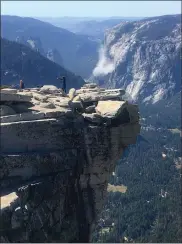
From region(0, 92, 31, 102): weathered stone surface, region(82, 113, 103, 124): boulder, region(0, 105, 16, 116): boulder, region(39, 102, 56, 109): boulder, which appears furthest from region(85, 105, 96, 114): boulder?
region(0, 105, 16, 116): boulder

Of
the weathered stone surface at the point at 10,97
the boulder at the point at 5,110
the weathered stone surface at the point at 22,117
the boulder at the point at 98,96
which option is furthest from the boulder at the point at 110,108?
the boulder at the point at 5,110

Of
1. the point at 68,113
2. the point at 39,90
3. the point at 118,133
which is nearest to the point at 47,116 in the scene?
the point at 68,113

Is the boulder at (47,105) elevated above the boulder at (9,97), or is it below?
below

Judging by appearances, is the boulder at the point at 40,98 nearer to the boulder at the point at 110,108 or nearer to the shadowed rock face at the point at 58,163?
the shadowed rock face at the point at 58,163

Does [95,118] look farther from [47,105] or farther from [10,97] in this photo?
[10,97]

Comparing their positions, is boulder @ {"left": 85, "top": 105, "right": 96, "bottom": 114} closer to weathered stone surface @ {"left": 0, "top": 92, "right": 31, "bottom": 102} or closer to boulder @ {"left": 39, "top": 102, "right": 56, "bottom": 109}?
boulder @ {"left": 39, "top": 102, "right": 56, "bottom": 109}

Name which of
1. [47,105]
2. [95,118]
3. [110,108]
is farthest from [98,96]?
[95,118]

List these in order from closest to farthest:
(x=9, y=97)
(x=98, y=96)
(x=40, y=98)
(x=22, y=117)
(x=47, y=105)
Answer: (x=22, y=117) → (x=9, y=97) → (x=47, y=105) → (x=98, y=96) → (x=40, y=98)
